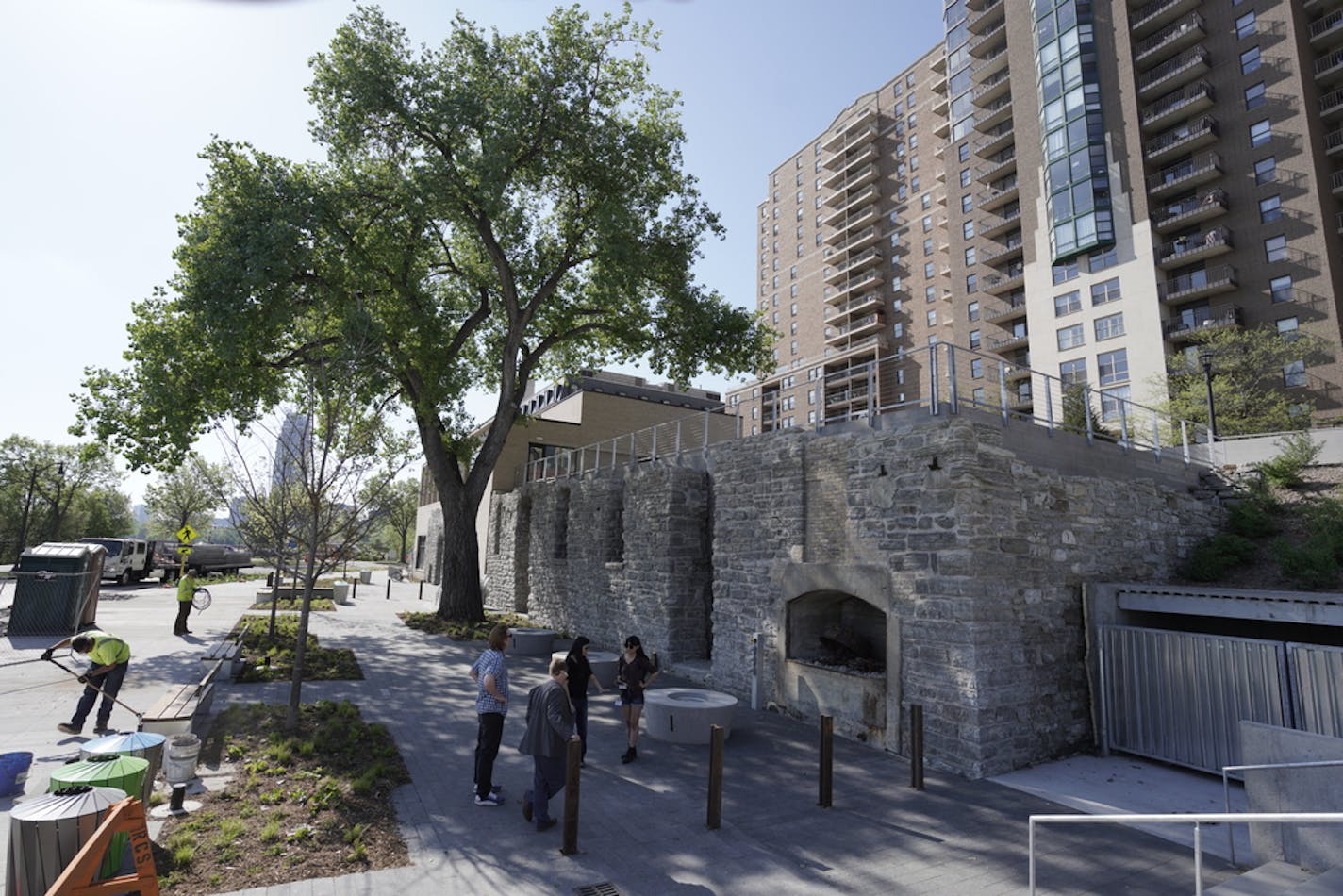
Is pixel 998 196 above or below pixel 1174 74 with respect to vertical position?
below

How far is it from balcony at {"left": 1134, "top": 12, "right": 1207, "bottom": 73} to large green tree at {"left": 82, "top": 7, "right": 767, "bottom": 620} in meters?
35.6

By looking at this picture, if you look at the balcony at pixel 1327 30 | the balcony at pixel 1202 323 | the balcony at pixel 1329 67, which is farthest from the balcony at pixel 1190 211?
the balcony at pixel 1327 30

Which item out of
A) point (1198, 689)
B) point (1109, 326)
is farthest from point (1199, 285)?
point (1198, 689)

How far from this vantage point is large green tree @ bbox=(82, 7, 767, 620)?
15.3 metres

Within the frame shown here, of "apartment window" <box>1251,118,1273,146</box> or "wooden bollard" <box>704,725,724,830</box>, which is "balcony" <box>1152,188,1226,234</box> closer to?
"apartment window" <box>1251,118,1273,146</box>

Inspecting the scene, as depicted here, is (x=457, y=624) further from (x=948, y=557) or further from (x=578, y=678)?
(x=948, y=557)

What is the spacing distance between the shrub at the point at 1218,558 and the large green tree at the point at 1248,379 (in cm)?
1908

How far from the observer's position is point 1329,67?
108 feet

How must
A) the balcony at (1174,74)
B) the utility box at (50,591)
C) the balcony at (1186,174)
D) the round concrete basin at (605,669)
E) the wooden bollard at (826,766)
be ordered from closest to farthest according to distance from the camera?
the wooden bollard at (826,766), the round concrete basin at (605,669), the utility box at (50,591), the balcony at (1186,174), the balcony at (1174,74)

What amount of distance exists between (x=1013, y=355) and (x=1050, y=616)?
4229 cm

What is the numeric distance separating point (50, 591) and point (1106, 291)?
47762 mm

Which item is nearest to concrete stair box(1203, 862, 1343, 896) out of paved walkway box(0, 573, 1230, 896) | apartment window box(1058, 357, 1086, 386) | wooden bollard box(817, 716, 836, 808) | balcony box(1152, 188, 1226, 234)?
Result: paved walkway box(0, 573, 1230, 896)

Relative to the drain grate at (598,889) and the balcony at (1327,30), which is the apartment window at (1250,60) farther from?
the drain grate at (598,889)

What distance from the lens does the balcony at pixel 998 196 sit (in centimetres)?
4519
